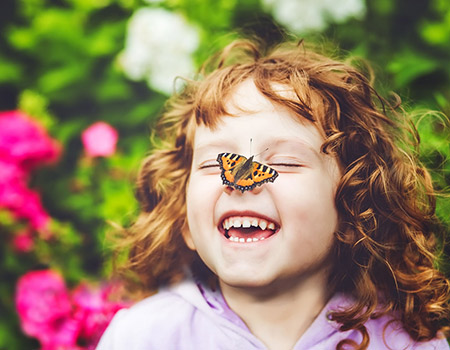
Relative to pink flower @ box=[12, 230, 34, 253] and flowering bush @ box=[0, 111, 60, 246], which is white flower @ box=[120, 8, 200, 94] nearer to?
flowering bush @ box=[0, 111, 60, 246]

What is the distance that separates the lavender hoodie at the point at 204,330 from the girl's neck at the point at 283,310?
0.02 m

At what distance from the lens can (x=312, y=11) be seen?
2436 mm

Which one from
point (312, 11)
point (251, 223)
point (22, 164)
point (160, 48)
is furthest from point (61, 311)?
point (312, 11)

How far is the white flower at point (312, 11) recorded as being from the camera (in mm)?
2359

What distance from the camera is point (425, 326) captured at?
1179 millimetres

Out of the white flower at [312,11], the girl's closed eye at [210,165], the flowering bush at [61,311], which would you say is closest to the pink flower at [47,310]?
the flowering bush at [61,311]

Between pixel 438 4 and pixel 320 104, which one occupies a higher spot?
pixel 320 104

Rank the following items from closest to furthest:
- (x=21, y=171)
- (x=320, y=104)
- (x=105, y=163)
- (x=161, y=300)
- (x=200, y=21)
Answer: (x=320, y=104)
(x=161, y=300)
(x=21, y=171)
(x=105, y=163)
(x=200, y=21)

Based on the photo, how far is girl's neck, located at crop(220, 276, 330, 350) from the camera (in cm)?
113

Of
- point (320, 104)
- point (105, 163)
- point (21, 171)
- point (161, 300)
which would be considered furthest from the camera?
point (105, 163)

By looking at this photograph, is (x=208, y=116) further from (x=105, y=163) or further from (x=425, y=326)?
(x=105, y=163)

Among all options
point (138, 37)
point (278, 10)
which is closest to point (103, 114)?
point (138, 37)

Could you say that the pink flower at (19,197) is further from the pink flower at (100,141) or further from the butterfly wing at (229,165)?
the butterfly wing at (229,165)

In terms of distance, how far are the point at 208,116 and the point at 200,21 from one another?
1765 millimetres
